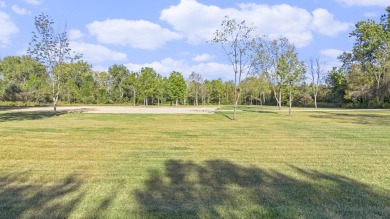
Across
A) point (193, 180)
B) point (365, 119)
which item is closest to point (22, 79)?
point (365, 119)

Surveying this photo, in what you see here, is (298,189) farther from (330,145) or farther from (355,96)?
(355,96)

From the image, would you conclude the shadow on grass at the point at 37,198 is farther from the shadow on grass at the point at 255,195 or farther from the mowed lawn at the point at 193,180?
the shadow on grass at the point at 255,195

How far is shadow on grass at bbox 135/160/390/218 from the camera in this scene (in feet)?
14.1

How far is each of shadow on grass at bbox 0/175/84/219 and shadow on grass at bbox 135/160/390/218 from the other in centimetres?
105

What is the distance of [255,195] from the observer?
502 centimetres

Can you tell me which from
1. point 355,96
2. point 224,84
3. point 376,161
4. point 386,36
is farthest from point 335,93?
point 376,161

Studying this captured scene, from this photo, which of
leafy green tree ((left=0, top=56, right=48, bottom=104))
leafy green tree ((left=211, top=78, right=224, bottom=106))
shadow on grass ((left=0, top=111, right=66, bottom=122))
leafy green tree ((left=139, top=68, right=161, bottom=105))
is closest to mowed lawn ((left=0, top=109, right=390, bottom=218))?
shadow on grass ((left=0, top=111, right=66, bottom=122))

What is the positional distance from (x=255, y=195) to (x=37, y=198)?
3.35 m

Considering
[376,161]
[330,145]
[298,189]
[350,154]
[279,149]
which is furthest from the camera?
[330,145]

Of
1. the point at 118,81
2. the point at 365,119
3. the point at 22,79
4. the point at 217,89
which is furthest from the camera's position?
the point at 217,89

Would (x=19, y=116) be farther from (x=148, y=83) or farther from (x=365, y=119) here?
(x=148, y=83)

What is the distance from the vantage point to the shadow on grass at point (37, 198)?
4.27 meters

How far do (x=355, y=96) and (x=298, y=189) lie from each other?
188ft

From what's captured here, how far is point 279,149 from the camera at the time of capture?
963 cm
